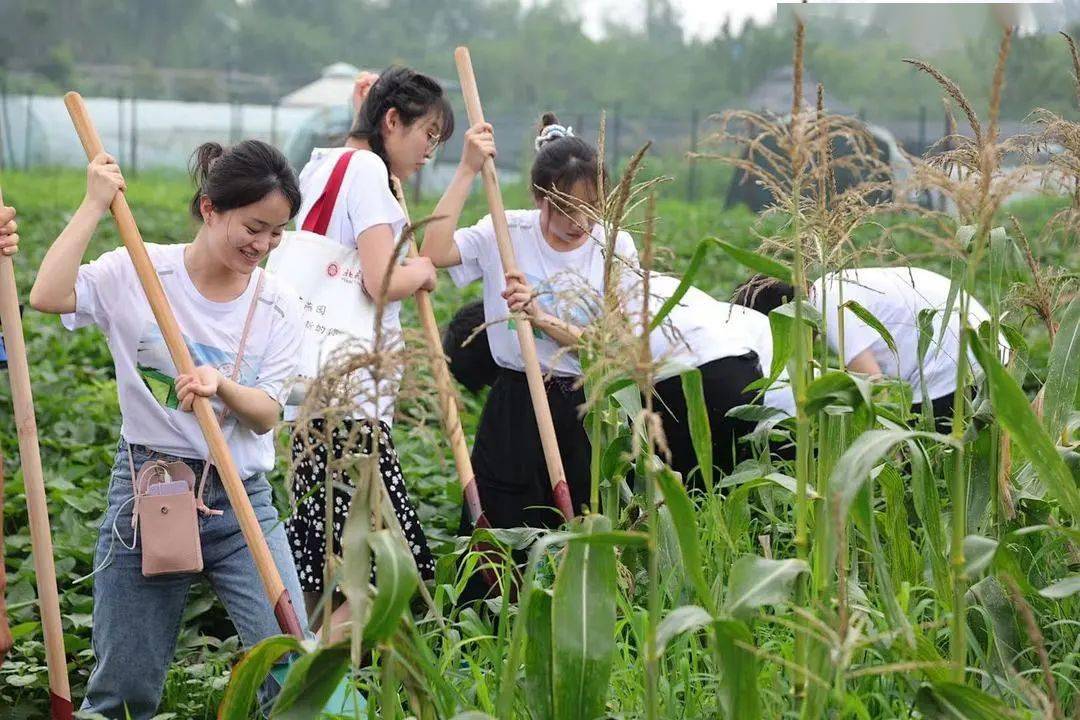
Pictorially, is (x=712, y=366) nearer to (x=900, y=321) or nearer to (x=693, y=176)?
(x=900, y=321)

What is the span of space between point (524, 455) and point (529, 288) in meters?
0.52

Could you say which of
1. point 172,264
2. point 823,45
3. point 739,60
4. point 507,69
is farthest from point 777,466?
point 507,69

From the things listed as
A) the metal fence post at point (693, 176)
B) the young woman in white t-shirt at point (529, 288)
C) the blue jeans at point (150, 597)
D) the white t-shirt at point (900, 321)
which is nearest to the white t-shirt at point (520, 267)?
the young woman in white t-shirt at point (529, 288)

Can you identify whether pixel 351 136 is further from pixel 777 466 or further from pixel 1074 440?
pixel 1074 440

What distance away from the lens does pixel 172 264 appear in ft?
10.6

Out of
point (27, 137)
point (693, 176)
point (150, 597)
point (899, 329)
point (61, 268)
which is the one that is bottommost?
point (693, 176)

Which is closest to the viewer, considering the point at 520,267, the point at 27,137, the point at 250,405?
the point at 250,405

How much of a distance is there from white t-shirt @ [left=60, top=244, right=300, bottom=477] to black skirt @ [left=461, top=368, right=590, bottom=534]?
1029 millimetres

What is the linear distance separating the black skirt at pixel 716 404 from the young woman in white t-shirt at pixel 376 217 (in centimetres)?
83

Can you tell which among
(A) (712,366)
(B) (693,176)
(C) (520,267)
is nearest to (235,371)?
(C) (520,267)

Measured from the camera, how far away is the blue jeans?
3096 mm

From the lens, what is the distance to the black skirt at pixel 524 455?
4.17 meters

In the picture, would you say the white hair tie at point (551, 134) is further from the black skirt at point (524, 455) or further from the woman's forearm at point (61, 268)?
the woman's forearm at point (61, 268)

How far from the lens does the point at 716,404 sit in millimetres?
4289
